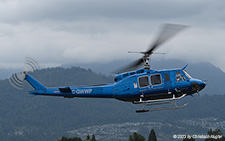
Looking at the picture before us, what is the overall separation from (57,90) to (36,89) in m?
3.47

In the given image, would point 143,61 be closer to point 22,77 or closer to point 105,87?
point 105,87

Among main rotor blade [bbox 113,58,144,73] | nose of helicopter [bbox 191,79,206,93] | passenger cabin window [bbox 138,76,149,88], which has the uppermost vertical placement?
main rotor blade [bbox 113,58,144,73]

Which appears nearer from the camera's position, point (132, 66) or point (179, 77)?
point (179, 77)

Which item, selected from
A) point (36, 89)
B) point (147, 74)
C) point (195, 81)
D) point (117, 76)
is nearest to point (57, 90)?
point (36, 89)

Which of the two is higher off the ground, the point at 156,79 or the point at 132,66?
the point at 132,66

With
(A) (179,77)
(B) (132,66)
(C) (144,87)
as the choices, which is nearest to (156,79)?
(C) (144,87)

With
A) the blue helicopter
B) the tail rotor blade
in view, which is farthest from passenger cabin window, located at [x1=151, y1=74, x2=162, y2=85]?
the tail rotor blade

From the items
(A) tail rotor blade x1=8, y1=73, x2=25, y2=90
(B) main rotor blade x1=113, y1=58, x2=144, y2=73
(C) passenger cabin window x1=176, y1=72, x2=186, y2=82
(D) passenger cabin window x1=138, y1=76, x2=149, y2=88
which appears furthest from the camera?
(B) main rotor blade x1=113, y1=58, x2=144, y2=73

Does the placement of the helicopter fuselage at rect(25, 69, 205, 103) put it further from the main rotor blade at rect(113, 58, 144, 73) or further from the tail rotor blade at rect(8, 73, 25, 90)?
the tail rotor blade at rect(8, 73, 25, 90)

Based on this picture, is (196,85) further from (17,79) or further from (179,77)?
(17,79)

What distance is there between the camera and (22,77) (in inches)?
2995

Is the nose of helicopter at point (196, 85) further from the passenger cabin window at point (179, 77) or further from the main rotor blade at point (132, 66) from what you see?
the main rotor blade at point (132, 66)

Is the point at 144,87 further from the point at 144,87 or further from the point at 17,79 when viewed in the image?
the point at 17,79

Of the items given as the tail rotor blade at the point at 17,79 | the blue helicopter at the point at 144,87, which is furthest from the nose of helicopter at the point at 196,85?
the tail rotor blade at the point at 17,79
